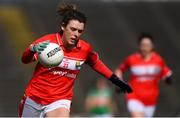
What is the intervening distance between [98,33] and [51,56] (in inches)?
830

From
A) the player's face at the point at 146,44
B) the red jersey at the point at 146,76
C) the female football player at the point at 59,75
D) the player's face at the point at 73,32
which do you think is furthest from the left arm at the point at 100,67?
the red jersey at the point at 146,76

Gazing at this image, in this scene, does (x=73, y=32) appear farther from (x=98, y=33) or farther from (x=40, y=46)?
(x=98, y=33)

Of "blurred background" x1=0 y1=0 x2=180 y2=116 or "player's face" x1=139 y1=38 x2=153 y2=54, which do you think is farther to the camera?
"blurred background" x1=0 y1=0 x2=180 y2=116

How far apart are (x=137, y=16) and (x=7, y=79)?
390 inches

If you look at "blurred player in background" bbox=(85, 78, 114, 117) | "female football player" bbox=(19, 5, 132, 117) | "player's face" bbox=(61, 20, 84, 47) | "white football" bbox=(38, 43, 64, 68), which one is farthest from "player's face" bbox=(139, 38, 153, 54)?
"white football" bbox=(38, 43, 64, 68)

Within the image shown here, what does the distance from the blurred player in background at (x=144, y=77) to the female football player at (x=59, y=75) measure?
4.28 meters

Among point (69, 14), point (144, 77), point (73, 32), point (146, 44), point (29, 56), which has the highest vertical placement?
point (69, 14)

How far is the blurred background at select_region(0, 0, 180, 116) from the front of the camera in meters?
21.6

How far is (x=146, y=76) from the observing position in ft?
42.7

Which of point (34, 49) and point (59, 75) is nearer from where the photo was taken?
point (34, 49)

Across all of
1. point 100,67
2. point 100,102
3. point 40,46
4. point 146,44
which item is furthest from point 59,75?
point 100,102

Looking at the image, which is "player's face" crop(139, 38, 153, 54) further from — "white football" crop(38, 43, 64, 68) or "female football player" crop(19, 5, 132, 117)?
"white football" crop(38, 43, 64, 68)

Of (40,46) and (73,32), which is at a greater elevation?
(73,32)

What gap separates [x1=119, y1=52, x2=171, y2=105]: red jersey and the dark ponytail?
449cm
